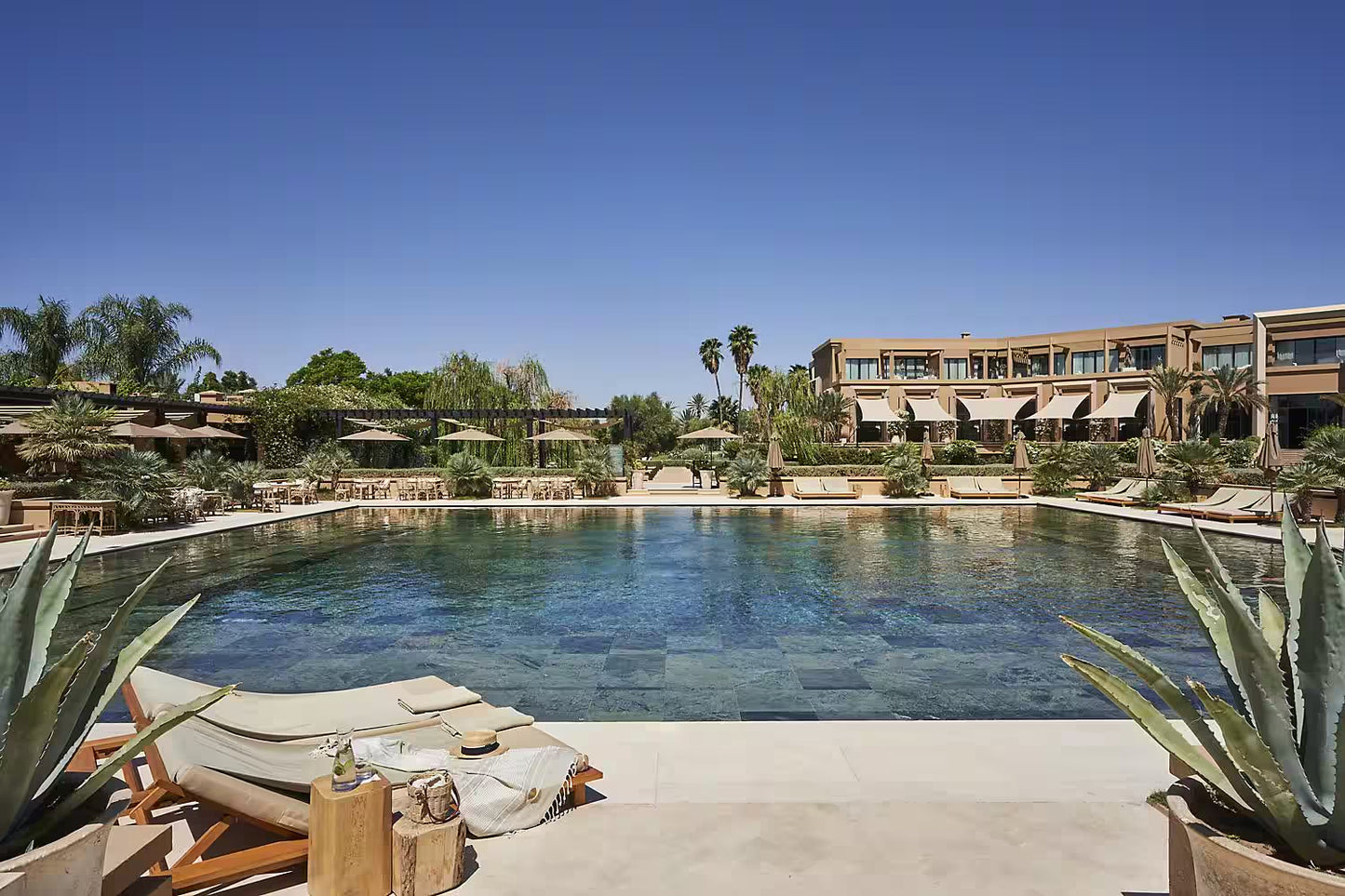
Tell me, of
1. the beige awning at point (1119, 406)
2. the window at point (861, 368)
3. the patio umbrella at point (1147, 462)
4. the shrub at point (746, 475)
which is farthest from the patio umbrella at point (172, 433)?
the beige awning at point (1119, 406)

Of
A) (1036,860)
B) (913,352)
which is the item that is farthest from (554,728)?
(913,352)

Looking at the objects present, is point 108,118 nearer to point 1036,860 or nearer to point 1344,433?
point 1036,860

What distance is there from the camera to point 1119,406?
1529 inches

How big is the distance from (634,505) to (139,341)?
28483 mm

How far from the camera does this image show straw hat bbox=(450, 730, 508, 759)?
3537 mm

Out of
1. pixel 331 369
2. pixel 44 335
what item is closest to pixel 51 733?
pixel 44 335

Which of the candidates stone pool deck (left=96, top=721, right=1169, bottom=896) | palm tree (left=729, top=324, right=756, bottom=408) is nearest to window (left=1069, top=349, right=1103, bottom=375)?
palm tree (left=729, top=324, right=756, bottom=408)

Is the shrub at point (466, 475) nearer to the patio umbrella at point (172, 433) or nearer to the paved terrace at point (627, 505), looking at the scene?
the paved terrace at point (627, 505)

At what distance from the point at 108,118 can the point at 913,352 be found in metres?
39.4

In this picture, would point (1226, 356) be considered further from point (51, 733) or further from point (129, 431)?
point (51, 733)

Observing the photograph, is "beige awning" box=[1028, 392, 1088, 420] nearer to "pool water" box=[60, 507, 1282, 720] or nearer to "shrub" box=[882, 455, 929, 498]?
"shrub" box=[882, 455, 929, 498]

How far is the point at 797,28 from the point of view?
59.0 feet

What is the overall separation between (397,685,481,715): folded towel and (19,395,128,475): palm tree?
15.4 metres

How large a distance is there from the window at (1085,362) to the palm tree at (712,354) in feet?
72.6
